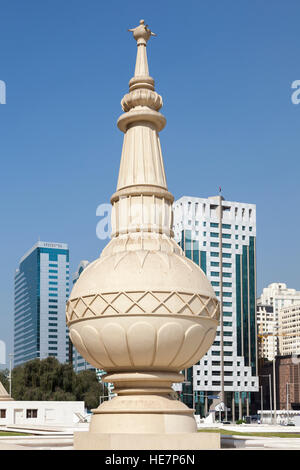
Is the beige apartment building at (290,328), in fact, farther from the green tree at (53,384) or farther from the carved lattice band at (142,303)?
the carved lattice band at (142,303)

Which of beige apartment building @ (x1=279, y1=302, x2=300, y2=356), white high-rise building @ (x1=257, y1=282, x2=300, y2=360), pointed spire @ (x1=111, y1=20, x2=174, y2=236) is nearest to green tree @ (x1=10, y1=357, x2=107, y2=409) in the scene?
pointed spire @ (x1=111, y1=20, x2=174, y2=236)

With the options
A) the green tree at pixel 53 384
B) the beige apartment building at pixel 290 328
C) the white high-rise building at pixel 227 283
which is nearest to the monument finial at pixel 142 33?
the green tree at pixel 53 384

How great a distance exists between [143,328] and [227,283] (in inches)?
3676

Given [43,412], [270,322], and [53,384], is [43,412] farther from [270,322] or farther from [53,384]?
[270,322]

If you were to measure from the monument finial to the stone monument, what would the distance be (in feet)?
15.8

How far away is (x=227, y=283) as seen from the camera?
10900cm

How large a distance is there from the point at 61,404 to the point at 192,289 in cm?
3612

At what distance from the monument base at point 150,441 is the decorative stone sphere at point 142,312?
1788mm

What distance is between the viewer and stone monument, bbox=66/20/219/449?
1666cm

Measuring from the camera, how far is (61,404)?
50875 mm

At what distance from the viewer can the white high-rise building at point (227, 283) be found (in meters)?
108

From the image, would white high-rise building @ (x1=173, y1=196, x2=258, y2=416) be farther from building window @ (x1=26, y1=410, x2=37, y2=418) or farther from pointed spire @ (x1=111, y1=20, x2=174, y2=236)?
pointed spire @ (x1=111, y1=20, x2=174, y2=236)
